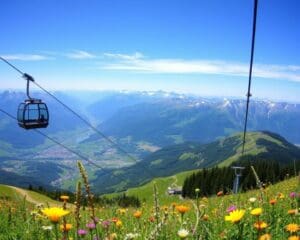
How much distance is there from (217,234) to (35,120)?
13813 mm

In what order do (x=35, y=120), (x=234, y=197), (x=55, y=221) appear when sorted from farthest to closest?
1. (x=35, y=120)
2. (x=234, y=197)
3. (x=55, y=221)

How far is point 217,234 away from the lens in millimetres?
4273

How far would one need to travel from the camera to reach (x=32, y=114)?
16.9 metres

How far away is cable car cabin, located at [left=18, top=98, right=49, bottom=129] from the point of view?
1653cm

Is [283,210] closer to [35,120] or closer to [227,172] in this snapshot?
[35,120]

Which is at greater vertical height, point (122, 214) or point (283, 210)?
point (283, 210)

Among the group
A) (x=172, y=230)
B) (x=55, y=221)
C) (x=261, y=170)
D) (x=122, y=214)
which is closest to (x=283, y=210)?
(x=172, y=230)

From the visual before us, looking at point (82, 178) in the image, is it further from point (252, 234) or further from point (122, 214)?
point (122, 214)

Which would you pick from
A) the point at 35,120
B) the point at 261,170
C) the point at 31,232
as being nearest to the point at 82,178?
the point at 31,232

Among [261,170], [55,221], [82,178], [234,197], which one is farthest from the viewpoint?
[261,170]

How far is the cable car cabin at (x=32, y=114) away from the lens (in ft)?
54.2

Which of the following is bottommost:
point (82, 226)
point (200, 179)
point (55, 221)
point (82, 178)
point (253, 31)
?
point (200, 179)

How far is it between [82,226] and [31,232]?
1203 millimetres

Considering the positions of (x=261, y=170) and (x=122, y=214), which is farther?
(x=261, y=170)
